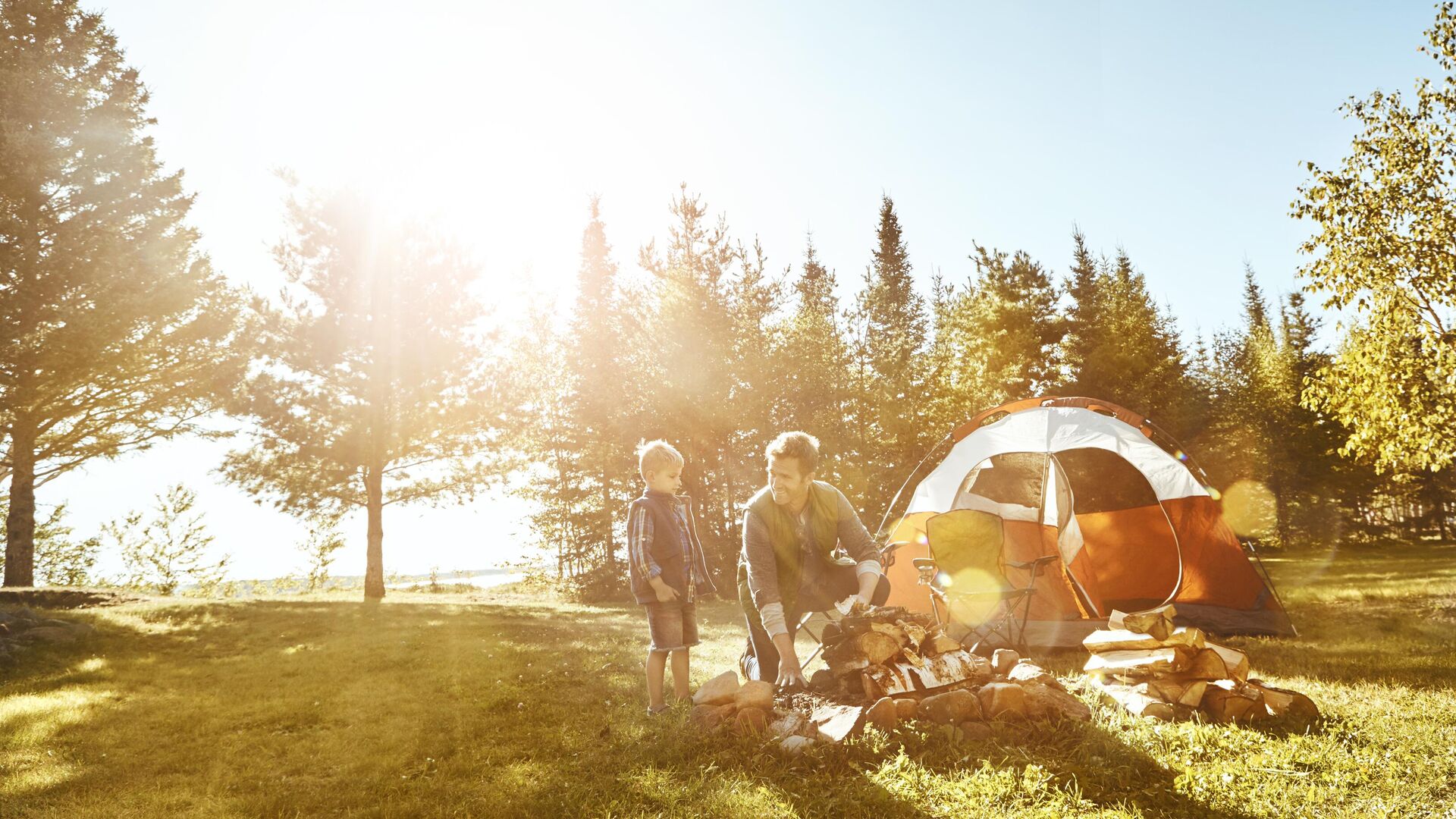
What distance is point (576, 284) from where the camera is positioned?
20.6 meters

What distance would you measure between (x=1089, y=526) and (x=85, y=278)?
14626 mm

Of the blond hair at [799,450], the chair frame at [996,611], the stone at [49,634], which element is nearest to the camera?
the blond hair at [799,450]

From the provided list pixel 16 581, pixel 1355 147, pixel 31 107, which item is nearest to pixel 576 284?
pixel 31 107

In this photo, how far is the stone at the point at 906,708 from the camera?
12.7 feet

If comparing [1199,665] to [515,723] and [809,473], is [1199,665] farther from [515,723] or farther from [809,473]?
[515,723]

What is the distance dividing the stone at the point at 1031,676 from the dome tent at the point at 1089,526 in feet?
6.09

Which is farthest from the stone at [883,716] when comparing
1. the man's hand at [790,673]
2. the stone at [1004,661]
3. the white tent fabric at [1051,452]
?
the white tent fabric at [1051,452]

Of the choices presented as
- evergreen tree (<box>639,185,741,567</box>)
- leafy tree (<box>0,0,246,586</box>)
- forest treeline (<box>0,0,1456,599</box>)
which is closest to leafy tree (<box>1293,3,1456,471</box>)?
forest treeline (<box>0,0,1456,599</box>)

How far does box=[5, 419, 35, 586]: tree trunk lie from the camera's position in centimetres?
1118

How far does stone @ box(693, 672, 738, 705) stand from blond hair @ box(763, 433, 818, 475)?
130cm

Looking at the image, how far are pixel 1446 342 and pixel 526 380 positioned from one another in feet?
49.2

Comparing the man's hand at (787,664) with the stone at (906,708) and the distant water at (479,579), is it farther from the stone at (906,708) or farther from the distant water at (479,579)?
the distant water at (479,579)

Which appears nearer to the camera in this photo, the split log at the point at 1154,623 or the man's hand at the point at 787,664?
the man's hand at the point at 787,664

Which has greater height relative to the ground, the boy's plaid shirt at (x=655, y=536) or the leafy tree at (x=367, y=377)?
the leafy tree at (x=367, y=377)
